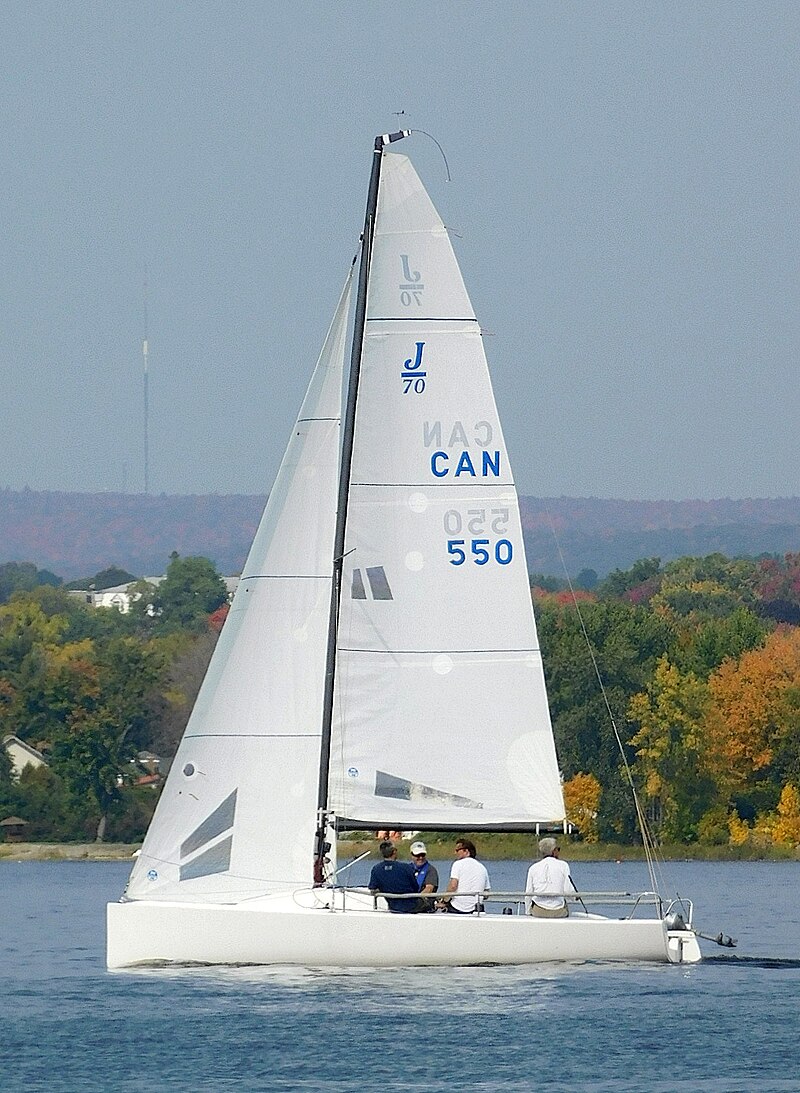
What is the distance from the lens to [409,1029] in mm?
23375

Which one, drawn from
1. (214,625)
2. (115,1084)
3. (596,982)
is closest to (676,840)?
(214,625)

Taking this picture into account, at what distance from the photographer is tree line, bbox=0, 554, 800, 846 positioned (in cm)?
7869

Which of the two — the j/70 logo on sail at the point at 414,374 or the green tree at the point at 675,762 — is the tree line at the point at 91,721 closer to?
the green tree at the point at 675,762

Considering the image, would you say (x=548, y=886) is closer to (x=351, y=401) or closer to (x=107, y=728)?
(x=351, y=401)

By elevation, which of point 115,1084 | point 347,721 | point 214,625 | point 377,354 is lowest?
point 115,1084

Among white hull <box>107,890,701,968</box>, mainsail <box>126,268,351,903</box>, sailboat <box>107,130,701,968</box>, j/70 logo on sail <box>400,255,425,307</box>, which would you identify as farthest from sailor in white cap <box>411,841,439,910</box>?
j/70 logo on sail <box>400,255,425,307</box>

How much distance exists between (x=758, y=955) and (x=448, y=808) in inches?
225

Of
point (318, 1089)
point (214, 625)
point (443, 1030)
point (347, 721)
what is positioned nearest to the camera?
point (318, 1089)

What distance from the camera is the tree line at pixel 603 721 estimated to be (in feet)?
258

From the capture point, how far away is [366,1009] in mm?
24250

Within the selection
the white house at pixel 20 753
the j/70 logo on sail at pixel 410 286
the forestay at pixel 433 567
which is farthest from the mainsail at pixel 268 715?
the white house at pixel 20 753

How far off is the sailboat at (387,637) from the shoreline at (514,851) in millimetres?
40320

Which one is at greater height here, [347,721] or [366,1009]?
[347,721]

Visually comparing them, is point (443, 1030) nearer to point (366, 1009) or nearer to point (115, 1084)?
point (366, 1009)
